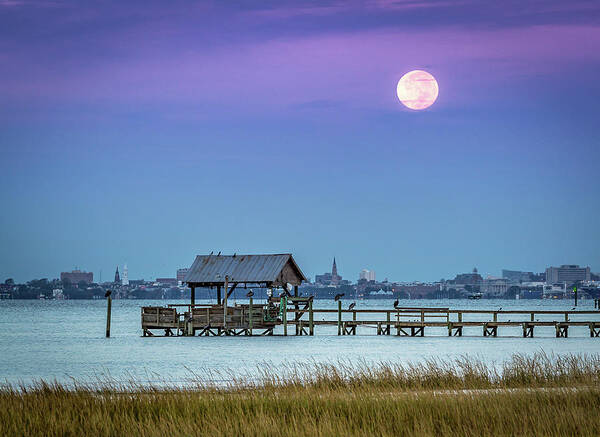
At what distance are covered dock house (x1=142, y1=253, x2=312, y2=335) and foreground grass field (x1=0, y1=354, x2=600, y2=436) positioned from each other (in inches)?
1517

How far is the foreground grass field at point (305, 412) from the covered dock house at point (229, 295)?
38.5 meters

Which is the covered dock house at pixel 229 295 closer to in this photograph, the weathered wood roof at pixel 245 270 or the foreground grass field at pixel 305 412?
the weathered wood roof at pixel 245 270

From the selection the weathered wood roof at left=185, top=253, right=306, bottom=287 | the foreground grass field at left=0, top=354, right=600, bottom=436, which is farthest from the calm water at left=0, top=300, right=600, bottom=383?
the foreground grass field at left=0, top=354, right=600, bottom=436

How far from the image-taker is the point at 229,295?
60.1m

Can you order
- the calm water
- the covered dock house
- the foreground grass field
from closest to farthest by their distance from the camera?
the foreground grass field, the calm water, the covered dock house

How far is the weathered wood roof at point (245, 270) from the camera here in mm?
59281

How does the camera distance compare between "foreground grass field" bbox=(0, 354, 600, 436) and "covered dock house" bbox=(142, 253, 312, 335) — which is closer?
"foreground grass field" bbox=(0, 354, 600, 436)

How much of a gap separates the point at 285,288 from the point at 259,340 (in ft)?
13.8

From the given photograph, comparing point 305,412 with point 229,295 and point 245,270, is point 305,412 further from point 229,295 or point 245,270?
point 229,295

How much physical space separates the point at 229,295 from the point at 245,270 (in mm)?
2058

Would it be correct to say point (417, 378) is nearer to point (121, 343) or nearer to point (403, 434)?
point (403, 434)

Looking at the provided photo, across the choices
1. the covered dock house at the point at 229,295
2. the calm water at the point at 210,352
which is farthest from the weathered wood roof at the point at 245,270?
the calm water at the point at 210,352

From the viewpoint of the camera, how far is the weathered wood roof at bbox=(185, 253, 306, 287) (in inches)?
2334

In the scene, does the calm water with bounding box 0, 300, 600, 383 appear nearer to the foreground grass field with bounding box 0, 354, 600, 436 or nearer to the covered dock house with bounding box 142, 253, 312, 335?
the covered dock house with bounding box 142, 253, 312, 335
